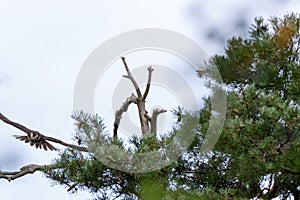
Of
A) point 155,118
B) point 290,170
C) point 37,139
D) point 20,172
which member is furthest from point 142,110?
point 290,170

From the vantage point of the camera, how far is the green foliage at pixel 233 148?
158cm

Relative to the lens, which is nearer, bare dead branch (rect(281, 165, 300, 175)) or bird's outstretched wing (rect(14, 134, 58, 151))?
bare dead branch (rect(281, 165, 300, 175))

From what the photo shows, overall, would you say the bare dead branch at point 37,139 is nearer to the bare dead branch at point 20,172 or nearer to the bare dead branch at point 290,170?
the bare dead branch at point 20,172

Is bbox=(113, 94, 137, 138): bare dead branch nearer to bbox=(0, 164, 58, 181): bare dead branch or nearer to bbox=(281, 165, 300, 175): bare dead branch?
bbox=(0, 164, 58, 181): bare dead branch

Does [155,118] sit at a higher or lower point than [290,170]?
higher

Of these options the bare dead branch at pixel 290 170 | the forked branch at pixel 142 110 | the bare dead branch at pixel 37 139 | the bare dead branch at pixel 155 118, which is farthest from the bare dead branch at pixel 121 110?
the bare dead branch at pixel 290 170

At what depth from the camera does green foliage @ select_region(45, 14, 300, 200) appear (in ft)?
5.19

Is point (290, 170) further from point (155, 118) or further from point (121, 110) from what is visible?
point (121, 110)

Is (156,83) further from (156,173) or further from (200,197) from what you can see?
(200,197)

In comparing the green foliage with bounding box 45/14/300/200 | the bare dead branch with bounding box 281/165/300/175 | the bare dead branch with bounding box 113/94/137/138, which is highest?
the bare dead branch with bounding box 113/94/137/138

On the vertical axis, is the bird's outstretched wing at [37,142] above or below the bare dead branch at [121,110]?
below

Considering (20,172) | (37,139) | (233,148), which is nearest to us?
(233,148)

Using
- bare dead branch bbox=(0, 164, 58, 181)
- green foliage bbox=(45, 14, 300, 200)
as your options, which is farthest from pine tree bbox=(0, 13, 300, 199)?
bare dead branch bbox=(0, 164, 58, 181)

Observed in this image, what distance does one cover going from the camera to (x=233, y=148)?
1.68 metres
